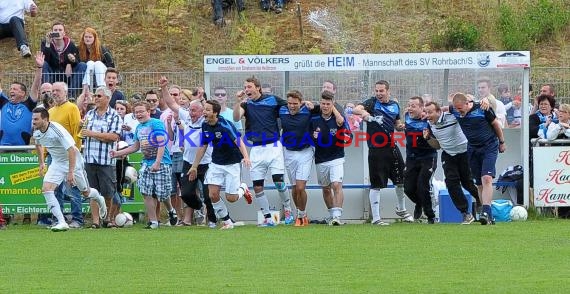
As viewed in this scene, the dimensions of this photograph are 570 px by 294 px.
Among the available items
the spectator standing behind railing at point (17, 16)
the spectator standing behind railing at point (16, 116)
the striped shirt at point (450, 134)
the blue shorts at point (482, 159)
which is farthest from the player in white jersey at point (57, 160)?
the spectator standing behind railing at point (17, 16)

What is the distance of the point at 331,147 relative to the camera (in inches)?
733

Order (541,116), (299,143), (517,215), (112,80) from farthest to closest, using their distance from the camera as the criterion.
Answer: (541,116)
(112,80)
(517,215)
(299,143)

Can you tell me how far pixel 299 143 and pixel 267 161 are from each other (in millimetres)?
593

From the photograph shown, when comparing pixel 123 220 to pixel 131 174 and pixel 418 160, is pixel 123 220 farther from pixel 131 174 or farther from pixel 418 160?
pixel 418 160

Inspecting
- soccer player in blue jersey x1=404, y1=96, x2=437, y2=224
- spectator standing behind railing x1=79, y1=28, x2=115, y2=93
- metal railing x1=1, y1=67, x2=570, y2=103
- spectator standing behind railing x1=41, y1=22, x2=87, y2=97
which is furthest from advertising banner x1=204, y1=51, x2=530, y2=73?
spectator standing behind railing x1=41, y1=22, x2=87, y2=97

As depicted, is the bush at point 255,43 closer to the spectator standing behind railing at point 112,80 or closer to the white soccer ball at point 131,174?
the spectator standing behind railing at point 112,80

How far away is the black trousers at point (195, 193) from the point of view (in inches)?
723

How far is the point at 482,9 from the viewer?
31.2 metres

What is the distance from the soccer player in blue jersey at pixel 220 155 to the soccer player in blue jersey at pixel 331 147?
143 centimetres

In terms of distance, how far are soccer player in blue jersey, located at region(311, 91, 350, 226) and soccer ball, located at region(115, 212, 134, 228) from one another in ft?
10.5

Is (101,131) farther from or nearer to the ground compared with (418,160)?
farther from the ground

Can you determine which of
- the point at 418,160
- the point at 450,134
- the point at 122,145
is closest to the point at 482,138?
the point at 450,134

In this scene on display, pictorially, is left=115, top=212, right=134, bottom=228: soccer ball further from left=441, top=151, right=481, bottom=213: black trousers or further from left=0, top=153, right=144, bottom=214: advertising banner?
left=441, top=151, right=481, bottom=213: black trousers

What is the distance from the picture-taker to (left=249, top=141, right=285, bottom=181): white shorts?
18578mm
